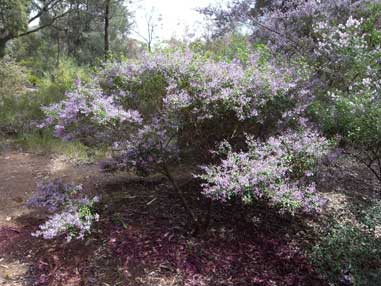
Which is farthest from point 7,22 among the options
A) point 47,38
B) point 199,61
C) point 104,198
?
point 47,38

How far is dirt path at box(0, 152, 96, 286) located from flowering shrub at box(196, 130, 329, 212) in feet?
5.61

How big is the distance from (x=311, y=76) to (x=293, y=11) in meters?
1.20

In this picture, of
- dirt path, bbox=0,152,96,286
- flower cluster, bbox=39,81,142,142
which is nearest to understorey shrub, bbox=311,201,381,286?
flower cluster, bbox=39,81,142,142

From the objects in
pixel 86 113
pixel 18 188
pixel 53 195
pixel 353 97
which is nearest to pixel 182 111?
pixel 86 113

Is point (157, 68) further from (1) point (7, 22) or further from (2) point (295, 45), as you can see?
(1) point (7, 22)

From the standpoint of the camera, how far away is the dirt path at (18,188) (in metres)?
2.92

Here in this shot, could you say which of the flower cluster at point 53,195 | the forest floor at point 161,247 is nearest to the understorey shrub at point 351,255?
the forest floor at point 161,247

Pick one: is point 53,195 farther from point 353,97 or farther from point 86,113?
point 353,97

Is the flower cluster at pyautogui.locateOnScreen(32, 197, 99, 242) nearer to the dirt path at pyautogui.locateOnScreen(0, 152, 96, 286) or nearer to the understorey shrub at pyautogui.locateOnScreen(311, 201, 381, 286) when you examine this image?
the dirt path at pyautogui.locateOnScreen(0, 152, 96, 286)

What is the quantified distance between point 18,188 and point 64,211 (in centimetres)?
207

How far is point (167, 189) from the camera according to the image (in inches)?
160

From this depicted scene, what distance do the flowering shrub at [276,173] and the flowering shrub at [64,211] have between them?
95 cm

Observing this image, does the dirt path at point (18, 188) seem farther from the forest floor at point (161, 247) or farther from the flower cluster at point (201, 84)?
the flower cluster at point (201, 84)

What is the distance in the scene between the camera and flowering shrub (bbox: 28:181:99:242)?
258cm
